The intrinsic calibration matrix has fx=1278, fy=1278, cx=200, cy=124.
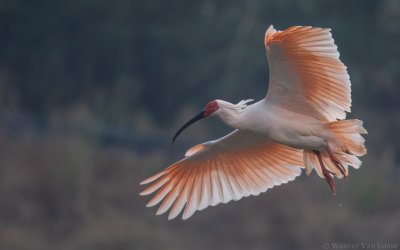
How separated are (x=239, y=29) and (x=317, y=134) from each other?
1966 cm

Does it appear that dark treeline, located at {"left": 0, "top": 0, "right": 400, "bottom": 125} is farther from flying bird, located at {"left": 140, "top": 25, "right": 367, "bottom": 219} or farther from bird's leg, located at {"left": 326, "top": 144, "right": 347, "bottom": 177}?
bird's leg, located at {"left": 326, "top": 144, "right": 347, "bottom": 177}

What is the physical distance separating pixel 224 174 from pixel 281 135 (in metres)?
1.40

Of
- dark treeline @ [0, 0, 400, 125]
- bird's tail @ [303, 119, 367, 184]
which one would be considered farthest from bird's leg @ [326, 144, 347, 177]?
dark treeline @ [0, 0, 400, 125]

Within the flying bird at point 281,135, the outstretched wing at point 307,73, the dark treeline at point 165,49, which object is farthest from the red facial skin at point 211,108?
the dark treeline at point 165,49

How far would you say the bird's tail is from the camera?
11078 mm

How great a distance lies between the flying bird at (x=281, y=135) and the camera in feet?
35.4

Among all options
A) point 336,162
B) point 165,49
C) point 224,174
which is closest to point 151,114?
point 165,49

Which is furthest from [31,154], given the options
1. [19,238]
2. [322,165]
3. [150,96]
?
[322,165]

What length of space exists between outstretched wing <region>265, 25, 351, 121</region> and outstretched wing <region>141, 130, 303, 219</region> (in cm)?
96

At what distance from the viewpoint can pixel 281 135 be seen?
1117 centimetres

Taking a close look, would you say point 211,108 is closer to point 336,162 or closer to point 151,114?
point 336,162

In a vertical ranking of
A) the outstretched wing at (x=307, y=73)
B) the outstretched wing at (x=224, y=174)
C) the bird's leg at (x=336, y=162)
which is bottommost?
the bird's leg at (x=336, y=162)

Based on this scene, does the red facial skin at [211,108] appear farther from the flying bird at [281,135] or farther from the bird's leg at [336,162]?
the bird's leg at [336,162]

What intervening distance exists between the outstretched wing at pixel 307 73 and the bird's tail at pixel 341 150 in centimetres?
21
